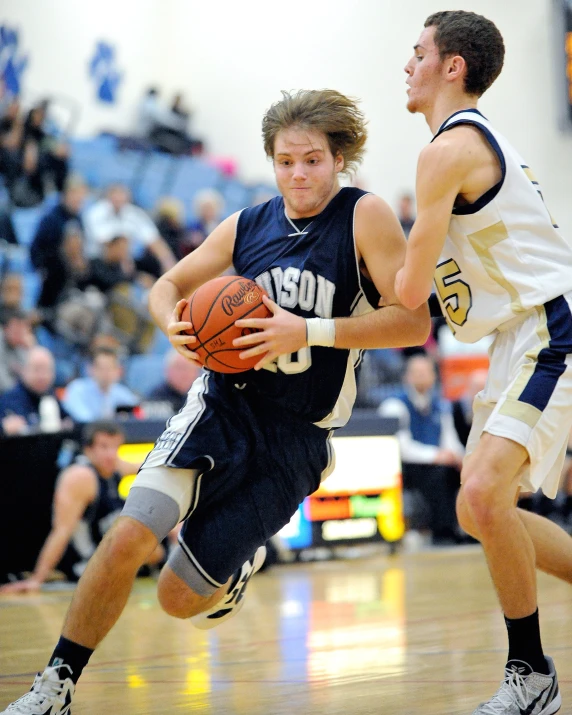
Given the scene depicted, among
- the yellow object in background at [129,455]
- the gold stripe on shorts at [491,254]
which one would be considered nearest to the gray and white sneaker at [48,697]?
the gold stripe on shorts at [491,254]

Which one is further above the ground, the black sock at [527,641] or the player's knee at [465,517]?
the player's knee at [465,517]

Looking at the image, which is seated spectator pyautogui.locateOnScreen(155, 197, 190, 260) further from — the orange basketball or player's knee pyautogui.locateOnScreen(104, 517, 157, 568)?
player's knee pyautogui.locateOnScreen(104, 517, 157, 568)

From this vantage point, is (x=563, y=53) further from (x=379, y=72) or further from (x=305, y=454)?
(x=305, y=454)

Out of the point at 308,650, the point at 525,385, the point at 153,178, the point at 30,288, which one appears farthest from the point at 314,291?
the point at 153,178

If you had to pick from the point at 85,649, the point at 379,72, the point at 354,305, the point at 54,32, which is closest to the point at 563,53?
the point at 379,72

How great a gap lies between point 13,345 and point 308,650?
5404 millimetres

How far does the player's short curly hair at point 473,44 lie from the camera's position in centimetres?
328

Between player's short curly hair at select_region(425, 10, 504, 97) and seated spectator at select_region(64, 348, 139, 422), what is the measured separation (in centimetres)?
552

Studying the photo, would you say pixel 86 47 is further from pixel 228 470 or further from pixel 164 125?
pixel 228 470

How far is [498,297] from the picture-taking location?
3.19m

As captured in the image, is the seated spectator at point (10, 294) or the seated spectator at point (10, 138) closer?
the seated spectator at point (10, 294)

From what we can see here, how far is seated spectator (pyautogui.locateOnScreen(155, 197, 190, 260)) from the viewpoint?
13539 mm

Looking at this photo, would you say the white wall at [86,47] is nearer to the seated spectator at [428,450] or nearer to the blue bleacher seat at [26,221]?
the blue bleacher seat at [26,221]

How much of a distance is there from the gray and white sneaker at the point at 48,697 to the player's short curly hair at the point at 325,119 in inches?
69.7
